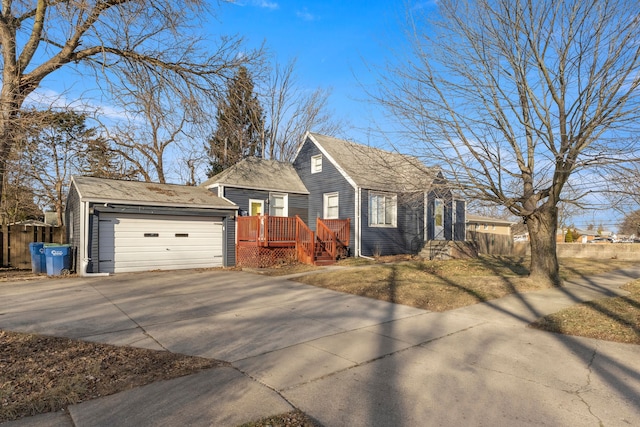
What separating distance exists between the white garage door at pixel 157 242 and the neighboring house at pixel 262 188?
2018 millimetres

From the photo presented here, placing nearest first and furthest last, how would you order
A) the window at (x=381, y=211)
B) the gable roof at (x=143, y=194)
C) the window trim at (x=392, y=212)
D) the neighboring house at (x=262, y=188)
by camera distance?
the gable roof at (x=143, y=194)
the neighboring house at (x=262, y=188)
the window trim at (x=392, y=212)
the window at (x=381, y=211)

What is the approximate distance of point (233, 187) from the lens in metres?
17.1

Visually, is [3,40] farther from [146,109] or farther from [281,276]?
[281,276]

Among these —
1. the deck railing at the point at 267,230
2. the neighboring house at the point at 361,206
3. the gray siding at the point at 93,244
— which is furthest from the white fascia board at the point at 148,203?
the neighboring house at the point at 361,206

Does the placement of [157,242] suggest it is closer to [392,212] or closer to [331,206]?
[331,206]

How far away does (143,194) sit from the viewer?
14.3 m

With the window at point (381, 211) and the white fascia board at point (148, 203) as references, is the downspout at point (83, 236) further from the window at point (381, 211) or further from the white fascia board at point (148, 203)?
the window at point (381, 211)

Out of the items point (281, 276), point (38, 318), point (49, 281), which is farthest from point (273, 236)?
point (38, 318)

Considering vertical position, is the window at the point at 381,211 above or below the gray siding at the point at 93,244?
above

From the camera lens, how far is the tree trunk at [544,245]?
33.4 feet

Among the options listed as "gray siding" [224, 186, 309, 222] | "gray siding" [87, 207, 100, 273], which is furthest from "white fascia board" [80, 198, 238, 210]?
"gray siding" [224, 186, 309, 222]

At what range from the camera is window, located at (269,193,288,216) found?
18641 millimetres

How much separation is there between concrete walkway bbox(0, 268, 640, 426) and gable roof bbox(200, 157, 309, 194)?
913cm

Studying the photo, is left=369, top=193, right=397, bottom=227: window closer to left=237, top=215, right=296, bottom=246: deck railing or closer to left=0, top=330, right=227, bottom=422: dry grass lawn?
left=237, top=215, right=296, bottom=246: deck railing
